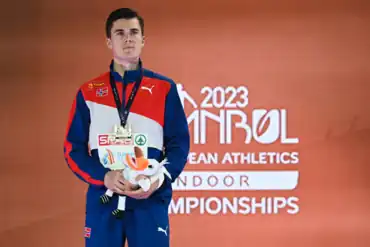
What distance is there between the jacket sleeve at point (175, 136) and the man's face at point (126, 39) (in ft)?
0.62

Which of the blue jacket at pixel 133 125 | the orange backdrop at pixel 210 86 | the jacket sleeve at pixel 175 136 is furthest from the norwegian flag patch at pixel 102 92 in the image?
the orange backdrop at pixel 210 86

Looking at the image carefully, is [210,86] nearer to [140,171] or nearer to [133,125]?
[133,125]

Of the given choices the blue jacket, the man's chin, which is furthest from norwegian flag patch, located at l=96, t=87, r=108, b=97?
the man's chin

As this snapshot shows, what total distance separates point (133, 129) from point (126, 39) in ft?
1.04

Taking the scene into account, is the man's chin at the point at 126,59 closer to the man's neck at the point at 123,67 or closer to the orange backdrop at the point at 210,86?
the man's neck at the point at 123,67

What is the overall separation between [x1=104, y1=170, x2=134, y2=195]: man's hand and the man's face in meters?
0.42

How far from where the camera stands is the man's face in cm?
212

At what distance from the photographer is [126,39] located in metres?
2.12

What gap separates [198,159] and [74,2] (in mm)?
1031

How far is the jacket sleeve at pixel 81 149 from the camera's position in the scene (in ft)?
6.68

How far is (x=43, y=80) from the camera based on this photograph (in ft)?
10.3

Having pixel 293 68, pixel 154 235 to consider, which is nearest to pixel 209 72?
pixel 293 68

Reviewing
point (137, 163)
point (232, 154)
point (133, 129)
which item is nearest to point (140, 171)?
point (137, 163)

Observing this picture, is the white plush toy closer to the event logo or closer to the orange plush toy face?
the orange plush toy face
